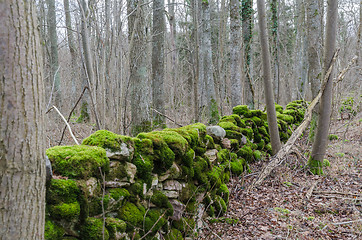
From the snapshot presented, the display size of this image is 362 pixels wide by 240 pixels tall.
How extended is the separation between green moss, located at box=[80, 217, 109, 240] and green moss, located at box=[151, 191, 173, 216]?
0.92m

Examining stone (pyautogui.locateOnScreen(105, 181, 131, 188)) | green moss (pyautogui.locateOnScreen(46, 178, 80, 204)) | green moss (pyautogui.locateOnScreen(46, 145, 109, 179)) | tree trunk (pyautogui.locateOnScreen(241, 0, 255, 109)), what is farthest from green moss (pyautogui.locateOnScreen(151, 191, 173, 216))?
tree trunk (pyautogui.locateOnScreen(241, 0, 255, 109))

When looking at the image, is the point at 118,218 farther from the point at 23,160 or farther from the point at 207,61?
the point at 207,61

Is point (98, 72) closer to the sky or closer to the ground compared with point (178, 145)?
closer to the sky

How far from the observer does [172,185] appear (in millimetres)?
3549

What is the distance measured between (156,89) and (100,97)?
159 inches

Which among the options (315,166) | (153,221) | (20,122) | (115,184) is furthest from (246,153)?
(20,122)

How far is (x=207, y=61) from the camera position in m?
9.76

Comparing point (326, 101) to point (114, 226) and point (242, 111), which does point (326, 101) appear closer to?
point (242, 111)

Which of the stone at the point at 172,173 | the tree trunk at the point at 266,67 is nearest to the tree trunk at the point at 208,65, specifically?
the tree trunk at the point at 266,67

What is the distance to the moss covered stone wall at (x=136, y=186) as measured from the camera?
2.19m

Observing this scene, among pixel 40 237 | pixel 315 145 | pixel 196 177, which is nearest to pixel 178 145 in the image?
pixel 196 177

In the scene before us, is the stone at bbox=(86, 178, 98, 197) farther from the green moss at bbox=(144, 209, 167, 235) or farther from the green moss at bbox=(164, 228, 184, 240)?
the green moss at bbox=(164, 228, 184, 240)

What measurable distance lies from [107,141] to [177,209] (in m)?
1.35

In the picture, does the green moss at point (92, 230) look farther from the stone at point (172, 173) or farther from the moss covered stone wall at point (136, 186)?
the stone at point (172, 173)
